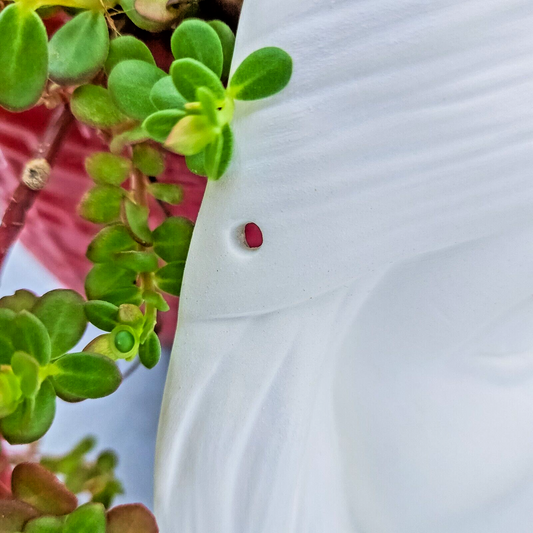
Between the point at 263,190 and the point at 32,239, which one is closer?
the point at 263,190

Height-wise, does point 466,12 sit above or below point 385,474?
above

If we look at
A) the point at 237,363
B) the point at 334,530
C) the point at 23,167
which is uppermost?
the point at 23,167

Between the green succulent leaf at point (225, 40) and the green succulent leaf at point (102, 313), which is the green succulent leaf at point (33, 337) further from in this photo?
the green succulent leaf at point (225, 40)

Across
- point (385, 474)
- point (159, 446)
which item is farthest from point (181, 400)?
point (385, 474)

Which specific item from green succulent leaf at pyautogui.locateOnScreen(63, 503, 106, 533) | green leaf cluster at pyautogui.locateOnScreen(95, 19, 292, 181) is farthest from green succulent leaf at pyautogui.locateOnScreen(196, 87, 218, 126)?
green succulent leaf at pyautogui.locateOnScreen(63, 503, 106, 533)

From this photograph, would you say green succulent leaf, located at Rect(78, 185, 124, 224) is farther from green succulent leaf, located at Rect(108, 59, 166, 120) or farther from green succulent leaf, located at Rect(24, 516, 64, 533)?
green succulent leaf, located at Rect(24, 516, 64, 533)

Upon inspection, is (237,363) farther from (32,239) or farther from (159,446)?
(32,239)

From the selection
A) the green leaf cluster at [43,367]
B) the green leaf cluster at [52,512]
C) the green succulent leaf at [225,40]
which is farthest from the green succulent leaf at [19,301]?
the green succulent leaf at [225,40]
